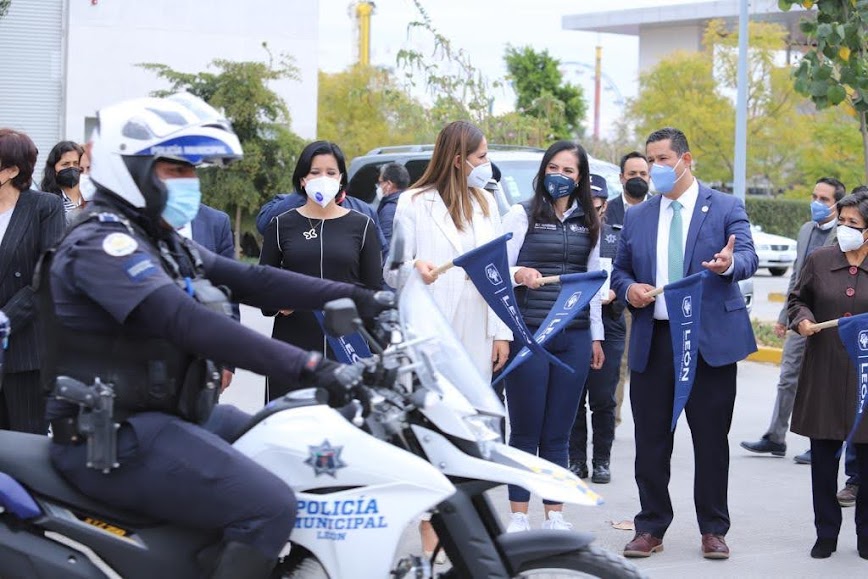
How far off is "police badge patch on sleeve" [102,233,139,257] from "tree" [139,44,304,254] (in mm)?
22770

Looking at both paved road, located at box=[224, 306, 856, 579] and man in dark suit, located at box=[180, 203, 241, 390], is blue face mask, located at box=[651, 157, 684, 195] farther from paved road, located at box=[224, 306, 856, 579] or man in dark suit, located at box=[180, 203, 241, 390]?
man in dark suit, located at box=[180, 203, 241, 390]

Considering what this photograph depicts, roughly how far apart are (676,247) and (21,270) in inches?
126

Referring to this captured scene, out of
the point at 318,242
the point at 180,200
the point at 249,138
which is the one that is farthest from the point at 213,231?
the point at 249,138

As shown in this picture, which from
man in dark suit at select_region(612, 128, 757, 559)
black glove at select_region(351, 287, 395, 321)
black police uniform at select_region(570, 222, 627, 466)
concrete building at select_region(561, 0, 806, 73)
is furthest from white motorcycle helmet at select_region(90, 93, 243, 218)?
concrete building at select_region(561, 0, 806, 73)

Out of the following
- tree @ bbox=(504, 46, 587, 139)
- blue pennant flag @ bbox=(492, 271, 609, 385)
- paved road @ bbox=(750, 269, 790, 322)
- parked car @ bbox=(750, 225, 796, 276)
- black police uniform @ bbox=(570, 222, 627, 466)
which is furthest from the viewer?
tree @ bbox=(504, 46, 587, 139)

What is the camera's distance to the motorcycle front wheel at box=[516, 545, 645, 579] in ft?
12.8

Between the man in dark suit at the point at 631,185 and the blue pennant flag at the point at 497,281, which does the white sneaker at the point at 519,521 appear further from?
the man in dark suit at the point at 631,185

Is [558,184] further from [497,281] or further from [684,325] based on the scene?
[684,325]

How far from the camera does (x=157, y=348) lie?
395cm

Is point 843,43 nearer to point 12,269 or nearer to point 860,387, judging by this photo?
point 860,387

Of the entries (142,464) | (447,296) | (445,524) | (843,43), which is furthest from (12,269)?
(843,43)

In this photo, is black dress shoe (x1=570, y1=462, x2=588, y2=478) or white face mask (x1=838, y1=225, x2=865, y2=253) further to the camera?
black dress shoe (x1=570, y1=462, x2=588, y2=478)

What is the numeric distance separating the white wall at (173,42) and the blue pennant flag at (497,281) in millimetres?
26596

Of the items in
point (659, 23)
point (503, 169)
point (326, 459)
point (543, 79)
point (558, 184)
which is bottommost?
point (326, 459)
